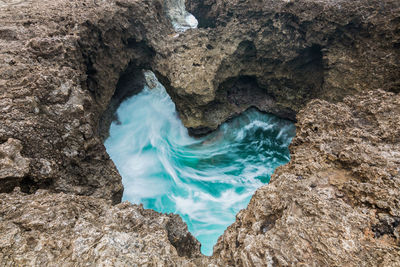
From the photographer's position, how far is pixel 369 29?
17.9ft

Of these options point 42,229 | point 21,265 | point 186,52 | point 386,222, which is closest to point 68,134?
point 42,229

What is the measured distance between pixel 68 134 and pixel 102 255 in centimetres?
231

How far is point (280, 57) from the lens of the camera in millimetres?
7434

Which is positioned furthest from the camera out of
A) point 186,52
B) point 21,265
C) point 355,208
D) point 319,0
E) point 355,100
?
point 186,52

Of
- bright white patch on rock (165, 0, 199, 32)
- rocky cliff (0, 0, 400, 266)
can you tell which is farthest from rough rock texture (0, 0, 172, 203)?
bright white patch on rock (165, 0, 199, 32)

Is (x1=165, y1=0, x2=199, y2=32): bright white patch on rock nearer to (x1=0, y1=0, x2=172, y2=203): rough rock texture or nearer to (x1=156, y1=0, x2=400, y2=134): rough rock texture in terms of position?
(x1=156, y1=0, x2=400, y2=134): rough rock texture

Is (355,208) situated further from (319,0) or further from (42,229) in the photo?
(319,0)

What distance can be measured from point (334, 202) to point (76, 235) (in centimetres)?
271

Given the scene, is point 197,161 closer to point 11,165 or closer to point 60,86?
point 60,86

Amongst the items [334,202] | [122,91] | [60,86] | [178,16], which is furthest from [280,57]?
[178,16]

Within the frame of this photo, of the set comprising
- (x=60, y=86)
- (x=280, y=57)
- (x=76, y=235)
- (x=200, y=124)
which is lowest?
(x=76, y=235)

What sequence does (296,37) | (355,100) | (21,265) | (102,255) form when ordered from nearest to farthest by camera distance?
1. (21,265)
2. (102,255)
3. (355,100)
4. (296,37)

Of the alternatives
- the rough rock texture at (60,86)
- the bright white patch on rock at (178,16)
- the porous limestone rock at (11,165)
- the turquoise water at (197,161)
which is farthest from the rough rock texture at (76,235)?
the bright white patch on rock at (178,16)

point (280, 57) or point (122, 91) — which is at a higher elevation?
point (280, 57)
